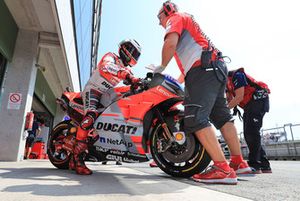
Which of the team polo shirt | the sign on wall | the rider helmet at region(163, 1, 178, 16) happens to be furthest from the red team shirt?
the sign on wall

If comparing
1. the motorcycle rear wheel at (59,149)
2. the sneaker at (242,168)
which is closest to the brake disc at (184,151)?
the sneaker at (242,168)

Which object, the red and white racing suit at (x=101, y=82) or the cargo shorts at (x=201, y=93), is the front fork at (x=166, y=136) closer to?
the cargo shorts at (x=201, y=93)

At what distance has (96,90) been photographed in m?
2.93

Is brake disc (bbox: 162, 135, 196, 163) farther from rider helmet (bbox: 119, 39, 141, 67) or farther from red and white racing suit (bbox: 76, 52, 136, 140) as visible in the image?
rider helmet (bbox: 119, 39, 141, 67)

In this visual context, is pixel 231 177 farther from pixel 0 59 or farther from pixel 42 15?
pixel 0 59

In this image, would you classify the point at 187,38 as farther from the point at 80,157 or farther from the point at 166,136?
the point at 80,157

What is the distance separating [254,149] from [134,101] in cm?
208

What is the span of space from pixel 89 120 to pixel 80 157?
439 mm

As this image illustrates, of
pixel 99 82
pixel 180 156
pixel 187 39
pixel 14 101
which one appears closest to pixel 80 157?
pixel 99 82

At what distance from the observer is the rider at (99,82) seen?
260 centimetres

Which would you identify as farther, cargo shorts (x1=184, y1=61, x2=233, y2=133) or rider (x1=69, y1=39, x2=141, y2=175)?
rider (x1=69, y1=39, x2=141, y2=175)

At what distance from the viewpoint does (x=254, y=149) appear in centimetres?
334

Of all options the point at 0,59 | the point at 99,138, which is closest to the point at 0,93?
the point at 0,59

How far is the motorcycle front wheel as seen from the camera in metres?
2.25
